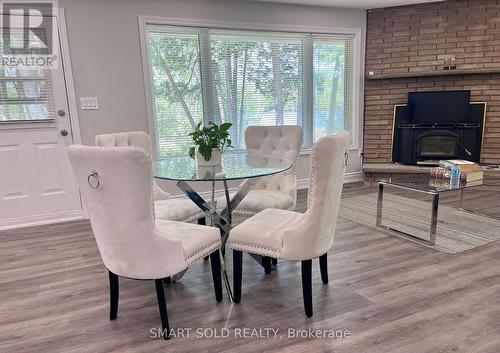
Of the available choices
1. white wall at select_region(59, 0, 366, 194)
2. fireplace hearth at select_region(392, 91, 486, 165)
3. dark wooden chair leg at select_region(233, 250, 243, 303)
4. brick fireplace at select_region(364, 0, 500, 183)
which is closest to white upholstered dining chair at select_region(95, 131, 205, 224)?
dark wooden chair leg at select_region(233, 250, 243, 303)

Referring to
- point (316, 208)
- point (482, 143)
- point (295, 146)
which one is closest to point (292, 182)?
point (295, 146)

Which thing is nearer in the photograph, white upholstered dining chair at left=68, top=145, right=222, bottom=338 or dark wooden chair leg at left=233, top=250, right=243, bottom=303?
white upholstered dining chair at left=68, top=145, right=222, bottom=338

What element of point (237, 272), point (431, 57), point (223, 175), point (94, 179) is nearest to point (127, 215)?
point (94, 179)

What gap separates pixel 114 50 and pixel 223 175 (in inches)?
93.5

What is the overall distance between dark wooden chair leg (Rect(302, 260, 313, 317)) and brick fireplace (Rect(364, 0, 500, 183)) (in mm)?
3381

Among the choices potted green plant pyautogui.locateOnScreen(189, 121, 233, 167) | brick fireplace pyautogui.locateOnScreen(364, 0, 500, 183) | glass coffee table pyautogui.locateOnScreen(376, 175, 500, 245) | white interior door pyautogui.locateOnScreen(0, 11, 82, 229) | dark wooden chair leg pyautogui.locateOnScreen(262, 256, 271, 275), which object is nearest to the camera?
potted green plant pyautogui.locateOnScreen(189, 121, 233, 167)

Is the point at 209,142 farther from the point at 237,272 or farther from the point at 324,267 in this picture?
the point at 324,267

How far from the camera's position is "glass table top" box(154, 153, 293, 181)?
1.94m

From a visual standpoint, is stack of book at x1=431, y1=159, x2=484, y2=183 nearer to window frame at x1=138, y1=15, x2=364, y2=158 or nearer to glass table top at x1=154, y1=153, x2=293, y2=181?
glass table top at x1=154, y1=153, x2=293, y2=181

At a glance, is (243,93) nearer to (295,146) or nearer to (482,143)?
(295,146)

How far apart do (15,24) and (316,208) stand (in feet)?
10.9

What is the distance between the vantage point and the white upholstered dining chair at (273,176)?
96.3 inches

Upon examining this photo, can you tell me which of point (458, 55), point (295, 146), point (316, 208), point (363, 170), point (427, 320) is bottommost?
point (427, 320)

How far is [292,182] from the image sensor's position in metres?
2.71
